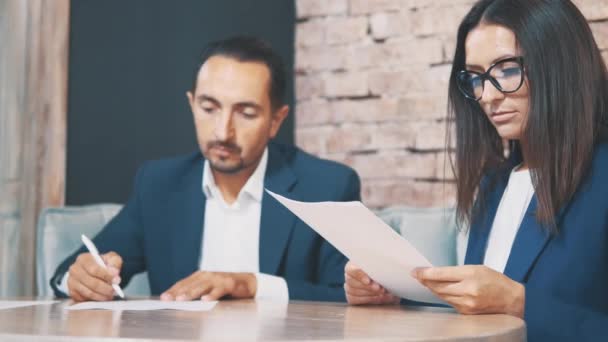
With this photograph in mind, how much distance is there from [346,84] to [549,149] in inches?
60.8

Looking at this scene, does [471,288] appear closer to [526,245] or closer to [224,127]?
[526,245]

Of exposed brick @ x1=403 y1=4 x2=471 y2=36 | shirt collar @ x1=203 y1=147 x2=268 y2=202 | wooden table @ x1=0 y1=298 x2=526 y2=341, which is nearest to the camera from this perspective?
wooden table @ x1=0 y1=298 x2=526 y2=341

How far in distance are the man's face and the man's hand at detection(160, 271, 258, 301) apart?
18.4 inches

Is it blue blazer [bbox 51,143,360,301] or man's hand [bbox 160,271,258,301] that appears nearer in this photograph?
man's hand [bbox 160,271,258,301]

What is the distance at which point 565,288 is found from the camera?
1.63m

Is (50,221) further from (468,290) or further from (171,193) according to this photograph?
(468,290)

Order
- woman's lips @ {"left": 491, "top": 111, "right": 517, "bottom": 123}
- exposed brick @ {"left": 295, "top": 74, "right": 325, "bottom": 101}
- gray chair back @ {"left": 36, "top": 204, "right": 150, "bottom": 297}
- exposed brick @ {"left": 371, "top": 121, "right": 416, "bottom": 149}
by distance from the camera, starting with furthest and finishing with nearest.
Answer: exposed brick @ {"left": 295, "top": 74, "right": 325, "bottom": 101} < exposed brick @ {"left": 371, "top": 121, "right": 416, "bottom": 149} < gray chair back @ {"left": 36, "top": 204, "right": 150, "bottom": 297} < woman's lips @ {"left": 491, "top": 111, "right": 517, "bottom": 123}

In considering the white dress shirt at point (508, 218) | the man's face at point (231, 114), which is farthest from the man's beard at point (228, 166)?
the white dress shirt at point (508, 218)

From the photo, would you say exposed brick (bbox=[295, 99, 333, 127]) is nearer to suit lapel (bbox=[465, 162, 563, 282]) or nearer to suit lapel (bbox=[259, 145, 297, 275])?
suit lapel (bbox=[259, 145, 297, 275])

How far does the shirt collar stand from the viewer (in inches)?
94.3

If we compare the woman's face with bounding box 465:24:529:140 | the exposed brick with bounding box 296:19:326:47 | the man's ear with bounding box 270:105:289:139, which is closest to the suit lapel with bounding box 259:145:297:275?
the man's ear with bounding box 270:105:289:139

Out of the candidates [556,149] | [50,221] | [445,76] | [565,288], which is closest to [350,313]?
[565,288]

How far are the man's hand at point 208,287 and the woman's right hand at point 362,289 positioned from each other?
271 mm

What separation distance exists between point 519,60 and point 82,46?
1.69m
